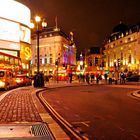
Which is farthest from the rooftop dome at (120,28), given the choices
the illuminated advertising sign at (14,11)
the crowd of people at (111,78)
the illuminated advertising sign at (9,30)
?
the illuminated advertising sign at (9,30)

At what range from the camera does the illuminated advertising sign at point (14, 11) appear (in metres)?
69.0

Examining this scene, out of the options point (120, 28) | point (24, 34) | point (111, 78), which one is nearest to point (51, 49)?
point (120, 28)

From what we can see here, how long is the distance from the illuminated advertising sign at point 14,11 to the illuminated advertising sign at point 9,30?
1.19 m

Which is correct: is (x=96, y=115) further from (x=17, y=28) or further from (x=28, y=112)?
(x=17, y=28)

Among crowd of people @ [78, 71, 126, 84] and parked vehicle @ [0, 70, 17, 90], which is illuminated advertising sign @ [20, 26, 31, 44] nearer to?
crowd of people @ [78, 71, 126, 84]

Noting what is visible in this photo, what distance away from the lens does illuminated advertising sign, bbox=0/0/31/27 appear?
6900 cm

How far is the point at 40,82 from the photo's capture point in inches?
1501

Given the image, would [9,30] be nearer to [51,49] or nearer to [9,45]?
[9,45]

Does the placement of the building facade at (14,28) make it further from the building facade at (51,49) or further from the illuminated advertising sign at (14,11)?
the building facade at (51,49)

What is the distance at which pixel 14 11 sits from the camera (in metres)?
72.0

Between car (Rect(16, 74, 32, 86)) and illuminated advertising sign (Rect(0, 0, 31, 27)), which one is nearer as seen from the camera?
car (Rect(16, 74, 32, 86))

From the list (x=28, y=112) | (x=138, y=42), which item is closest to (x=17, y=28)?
(x=138, y=42)

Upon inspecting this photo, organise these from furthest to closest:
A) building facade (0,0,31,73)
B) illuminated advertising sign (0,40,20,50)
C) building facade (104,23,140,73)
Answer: building facade (104,23,140,73) < building facade (0,0,31,73) < illuminated advertising sign (0,40,20,50)

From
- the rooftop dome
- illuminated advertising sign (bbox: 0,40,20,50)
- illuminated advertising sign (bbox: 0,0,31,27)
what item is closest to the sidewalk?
illuminated advertising sign (bbox: 0,40,20,50)
